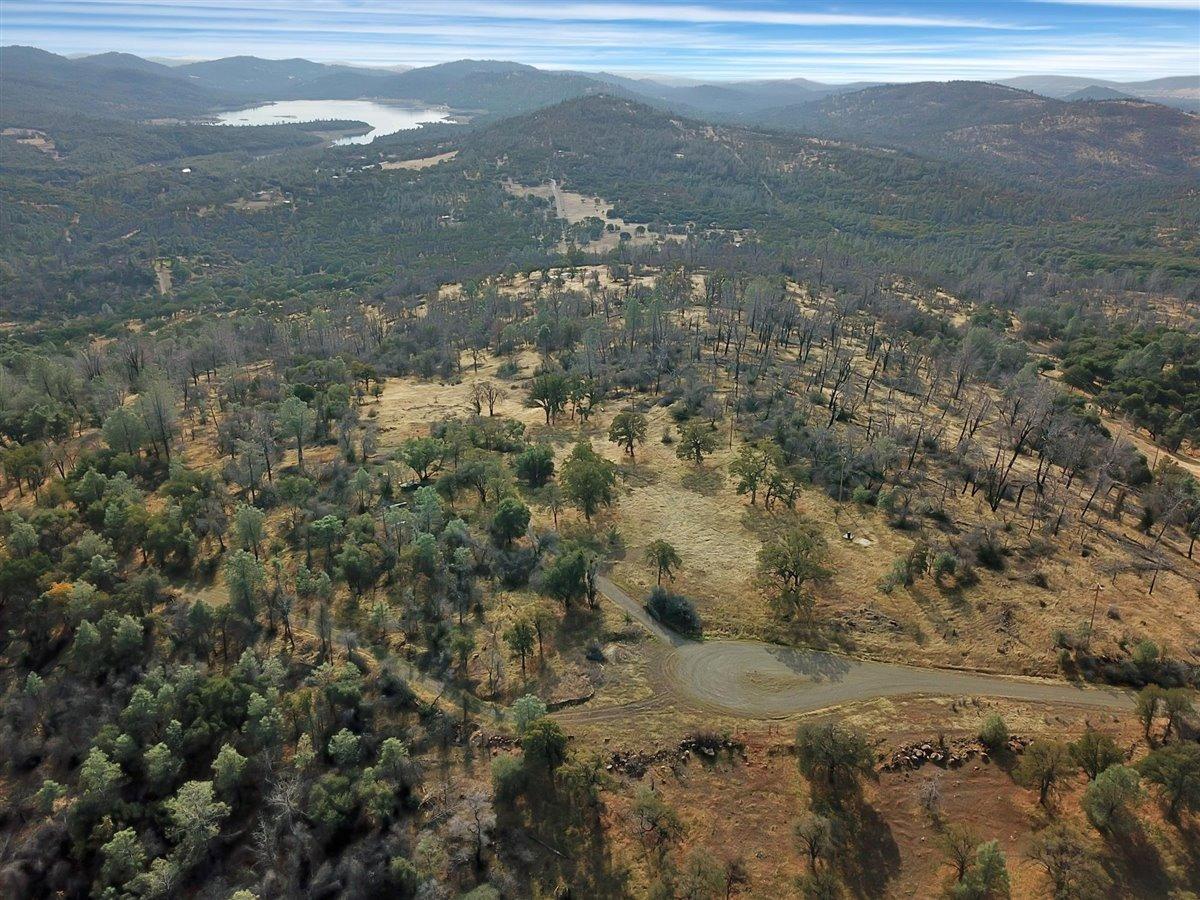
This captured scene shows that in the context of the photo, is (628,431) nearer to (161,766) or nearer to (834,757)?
(834,757)

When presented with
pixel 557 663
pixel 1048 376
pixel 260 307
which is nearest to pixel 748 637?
pixel 557 663

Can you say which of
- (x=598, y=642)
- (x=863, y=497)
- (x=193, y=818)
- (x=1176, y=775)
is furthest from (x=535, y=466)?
(x=1176, y=775)

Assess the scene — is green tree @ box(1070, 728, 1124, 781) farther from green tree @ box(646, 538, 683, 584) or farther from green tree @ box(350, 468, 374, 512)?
green tree @ box(350, 468, 374, 512)

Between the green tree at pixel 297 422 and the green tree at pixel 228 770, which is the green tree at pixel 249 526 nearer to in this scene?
the green tree at pixel 297 422

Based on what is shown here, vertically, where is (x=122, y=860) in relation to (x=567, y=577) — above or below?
below

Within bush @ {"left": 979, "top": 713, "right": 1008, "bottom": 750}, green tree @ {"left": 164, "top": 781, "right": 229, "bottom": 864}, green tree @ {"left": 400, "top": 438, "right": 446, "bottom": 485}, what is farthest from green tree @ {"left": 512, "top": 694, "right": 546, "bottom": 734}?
green tree @ {"left": 400, "top": 438, "right": 446, "bottom": 485}

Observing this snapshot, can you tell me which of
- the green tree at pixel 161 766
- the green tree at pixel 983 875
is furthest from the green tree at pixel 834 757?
the green tree at pixel 161 766

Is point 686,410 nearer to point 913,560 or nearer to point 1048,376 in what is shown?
point 913,560
